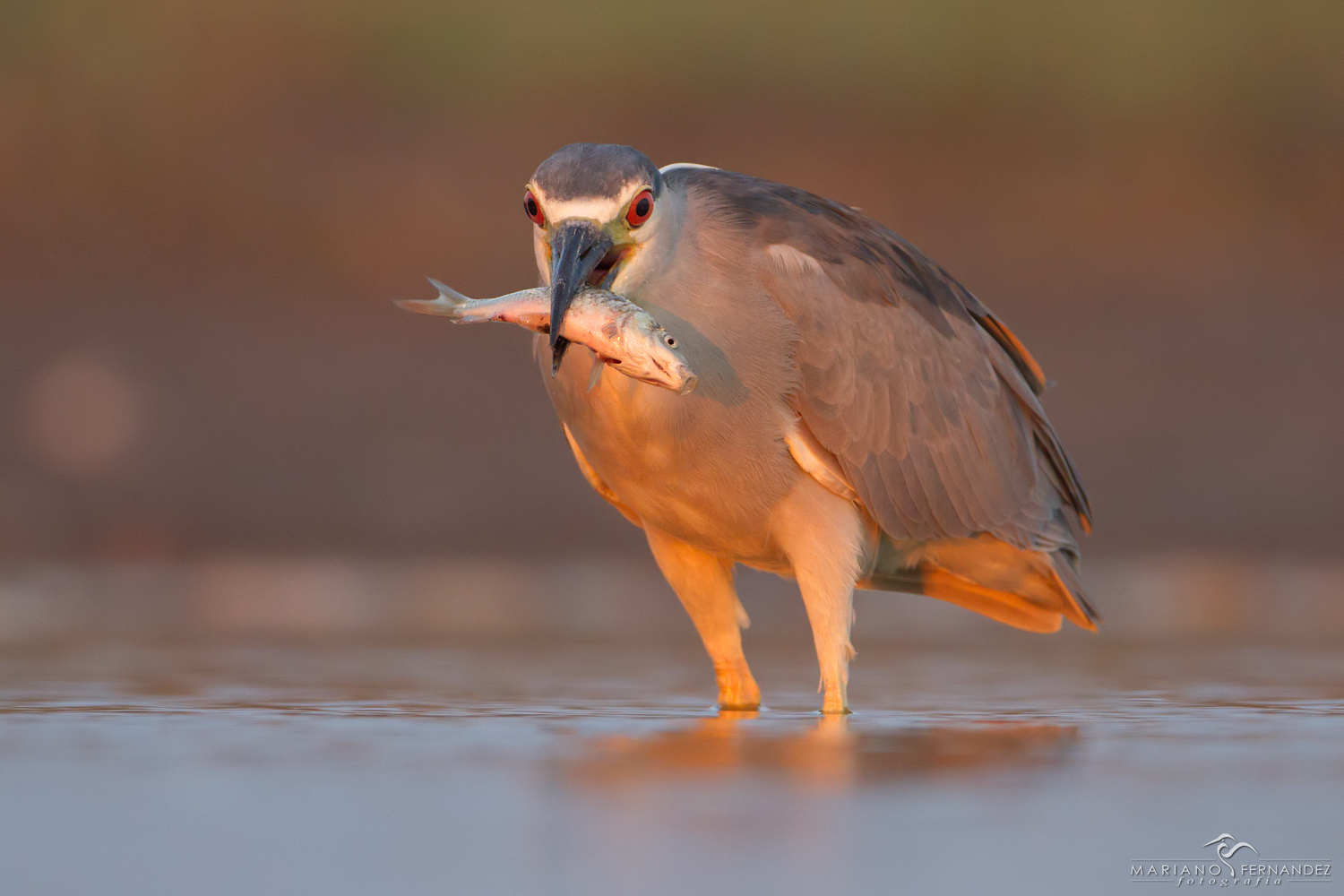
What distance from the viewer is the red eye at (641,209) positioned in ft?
17.5

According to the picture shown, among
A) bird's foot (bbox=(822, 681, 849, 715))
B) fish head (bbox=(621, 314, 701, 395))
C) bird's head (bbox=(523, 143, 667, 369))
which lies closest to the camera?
fish head (bbox=(621, 314, 701, 395))

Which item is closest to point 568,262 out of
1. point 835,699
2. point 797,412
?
point 797,412

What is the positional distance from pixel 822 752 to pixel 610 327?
1.28m

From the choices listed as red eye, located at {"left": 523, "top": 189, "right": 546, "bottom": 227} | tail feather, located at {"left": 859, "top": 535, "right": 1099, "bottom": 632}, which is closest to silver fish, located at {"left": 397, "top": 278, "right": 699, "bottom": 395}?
red eye, located at {"left": 523, "top": 189, "right": 546, "bottom": 227}

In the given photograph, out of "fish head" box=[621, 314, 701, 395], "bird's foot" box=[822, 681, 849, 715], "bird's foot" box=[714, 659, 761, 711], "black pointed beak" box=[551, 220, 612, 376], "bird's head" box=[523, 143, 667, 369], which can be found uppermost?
"bird's head" box=[523, 143, 667, 369]

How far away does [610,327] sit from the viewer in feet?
16.3

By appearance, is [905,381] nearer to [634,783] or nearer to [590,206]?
[590,206]

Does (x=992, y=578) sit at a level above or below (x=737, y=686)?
above

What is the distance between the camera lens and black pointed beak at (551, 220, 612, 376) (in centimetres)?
498

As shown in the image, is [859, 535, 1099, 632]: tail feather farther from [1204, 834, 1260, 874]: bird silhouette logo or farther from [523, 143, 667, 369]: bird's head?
[1204, 834, 1260, 874]: bird silhouette logo

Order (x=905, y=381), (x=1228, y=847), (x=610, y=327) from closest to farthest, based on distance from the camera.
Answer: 1. (x=1228, y=847)
2. (x=610, y=327)
3. (x=905, y=381)

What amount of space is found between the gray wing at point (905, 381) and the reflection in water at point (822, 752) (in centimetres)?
118

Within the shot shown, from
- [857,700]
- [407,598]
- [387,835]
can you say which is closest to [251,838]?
[387,835]
